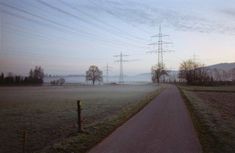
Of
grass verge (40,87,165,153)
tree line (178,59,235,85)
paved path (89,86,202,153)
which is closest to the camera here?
→ paved path (89,86,202,153)

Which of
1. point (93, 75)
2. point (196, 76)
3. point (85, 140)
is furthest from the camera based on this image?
point (93, 75)

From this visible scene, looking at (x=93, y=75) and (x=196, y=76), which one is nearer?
(x=196, y=76)

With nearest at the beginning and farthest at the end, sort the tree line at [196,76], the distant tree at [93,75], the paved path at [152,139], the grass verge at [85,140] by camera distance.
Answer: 1. the paved path at [152,139]
2. the grass verge at [85,140]
3. the tree line at [196,76]
4. the distant tree at [93,75]

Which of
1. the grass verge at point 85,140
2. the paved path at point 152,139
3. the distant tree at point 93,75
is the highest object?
the distant tree at point 93,75

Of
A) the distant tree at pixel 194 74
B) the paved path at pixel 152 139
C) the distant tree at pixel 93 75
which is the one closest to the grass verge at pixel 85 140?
the paved path at pixel 152 139

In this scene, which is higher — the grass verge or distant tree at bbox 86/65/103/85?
distant tree at bbox 86/65/103/85

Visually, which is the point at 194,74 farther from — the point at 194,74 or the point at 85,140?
the point at 85,140

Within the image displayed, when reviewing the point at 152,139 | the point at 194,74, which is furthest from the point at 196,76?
the point at 152,139

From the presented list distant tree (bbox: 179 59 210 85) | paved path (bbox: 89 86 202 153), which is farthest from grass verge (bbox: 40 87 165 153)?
distant tree (bbox: 179 59 210 85)

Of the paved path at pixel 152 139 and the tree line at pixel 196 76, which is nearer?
the paved path at pixel 152 139

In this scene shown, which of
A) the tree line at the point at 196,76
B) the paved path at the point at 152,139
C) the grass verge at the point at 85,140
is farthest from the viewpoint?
the tree line at the point at 196,76

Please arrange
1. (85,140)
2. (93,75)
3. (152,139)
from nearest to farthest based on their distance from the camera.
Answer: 1. (152,139)
2. (85,140)
3. (93,75)

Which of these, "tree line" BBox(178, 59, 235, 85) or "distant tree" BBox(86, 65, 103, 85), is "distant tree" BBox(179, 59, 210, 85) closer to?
"tree line" BBox(178, 59, 235, 85)

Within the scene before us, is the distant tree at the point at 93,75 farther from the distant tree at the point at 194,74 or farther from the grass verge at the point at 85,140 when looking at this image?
the grass verge at the point at 85,140
